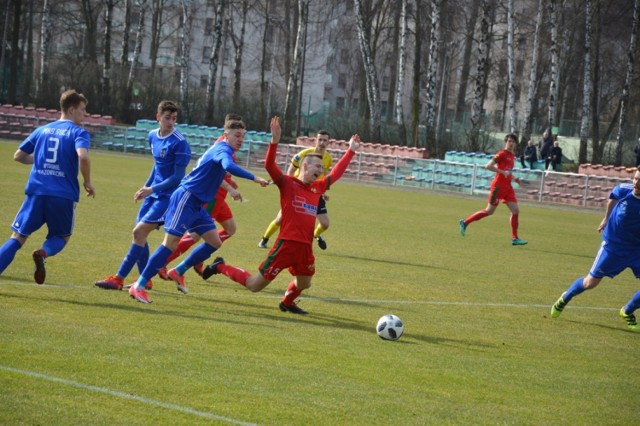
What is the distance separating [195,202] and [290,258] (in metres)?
1.22

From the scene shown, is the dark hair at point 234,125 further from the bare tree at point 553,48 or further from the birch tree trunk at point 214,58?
the birch tree trunk at point 214,58

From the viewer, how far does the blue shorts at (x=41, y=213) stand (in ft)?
31.7

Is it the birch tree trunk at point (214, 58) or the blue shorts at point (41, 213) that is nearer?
the blue shorts at point (41, 213)

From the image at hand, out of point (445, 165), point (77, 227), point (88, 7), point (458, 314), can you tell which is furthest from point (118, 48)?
point (458, 314)

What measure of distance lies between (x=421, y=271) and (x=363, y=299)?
3.24 m

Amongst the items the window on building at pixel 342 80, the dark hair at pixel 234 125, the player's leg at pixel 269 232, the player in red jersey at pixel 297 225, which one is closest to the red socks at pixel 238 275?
the player in red jersey at pixel 297 225

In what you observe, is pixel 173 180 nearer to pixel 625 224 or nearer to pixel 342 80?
pixel 625 224

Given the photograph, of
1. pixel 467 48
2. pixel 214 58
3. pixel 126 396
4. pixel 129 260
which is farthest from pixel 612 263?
pixel 467 48

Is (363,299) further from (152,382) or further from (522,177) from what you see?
(522,177)

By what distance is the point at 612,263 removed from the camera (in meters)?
11.1

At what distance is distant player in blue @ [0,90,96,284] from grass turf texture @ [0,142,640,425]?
519 mm

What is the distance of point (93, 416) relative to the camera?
19.1 feet

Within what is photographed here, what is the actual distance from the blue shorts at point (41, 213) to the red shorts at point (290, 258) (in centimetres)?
199

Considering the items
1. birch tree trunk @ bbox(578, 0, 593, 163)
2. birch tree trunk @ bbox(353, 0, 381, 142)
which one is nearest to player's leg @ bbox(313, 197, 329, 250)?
birch tree trunk @ bbox(578, 0, 593, 163)
